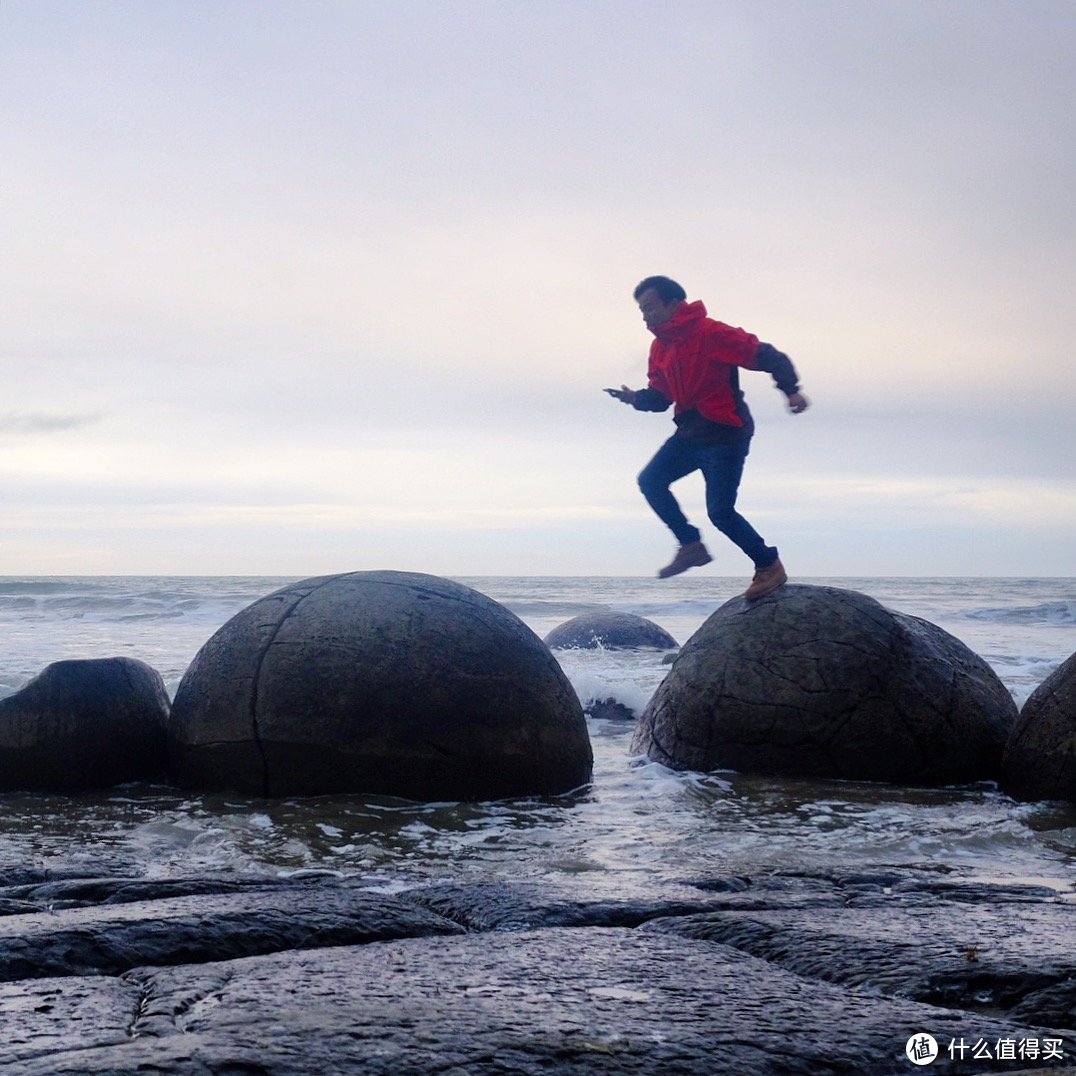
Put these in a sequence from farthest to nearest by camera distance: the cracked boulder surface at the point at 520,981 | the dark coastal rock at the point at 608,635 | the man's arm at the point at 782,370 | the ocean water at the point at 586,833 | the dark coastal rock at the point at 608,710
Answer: the dark coastal rock at the point at 608,635, the dark coastal rock at the point at 608,710, the man's arm at the point at 782,370, the ocean water at the point at 586,833, the cracked boulder surface at the point at 520,981

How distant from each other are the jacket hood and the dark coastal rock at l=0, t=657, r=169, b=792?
12.1 ft

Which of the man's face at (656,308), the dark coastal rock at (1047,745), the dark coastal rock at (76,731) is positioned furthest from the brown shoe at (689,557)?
the dark coastal rock at (76,731)

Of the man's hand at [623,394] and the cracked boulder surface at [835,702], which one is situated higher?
the man's hand at [623,394]

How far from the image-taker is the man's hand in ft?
25.1

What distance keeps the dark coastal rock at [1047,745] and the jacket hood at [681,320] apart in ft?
9.44

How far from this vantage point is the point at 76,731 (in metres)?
6.27

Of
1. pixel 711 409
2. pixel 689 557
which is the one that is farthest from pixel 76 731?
pixel 711 409

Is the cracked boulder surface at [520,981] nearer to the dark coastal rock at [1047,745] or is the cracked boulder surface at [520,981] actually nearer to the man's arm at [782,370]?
the dark coastal rock at [1047,745]

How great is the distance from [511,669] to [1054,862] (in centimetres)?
258

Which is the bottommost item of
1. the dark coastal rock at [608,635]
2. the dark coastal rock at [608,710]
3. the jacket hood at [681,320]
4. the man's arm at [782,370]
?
the dark coastal rock at [608,710]

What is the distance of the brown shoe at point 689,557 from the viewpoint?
7.36 m

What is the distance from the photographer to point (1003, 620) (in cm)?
2983

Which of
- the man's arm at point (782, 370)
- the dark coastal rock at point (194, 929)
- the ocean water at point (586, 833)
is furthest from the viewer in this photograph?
the man's arm at point (782, 370)
